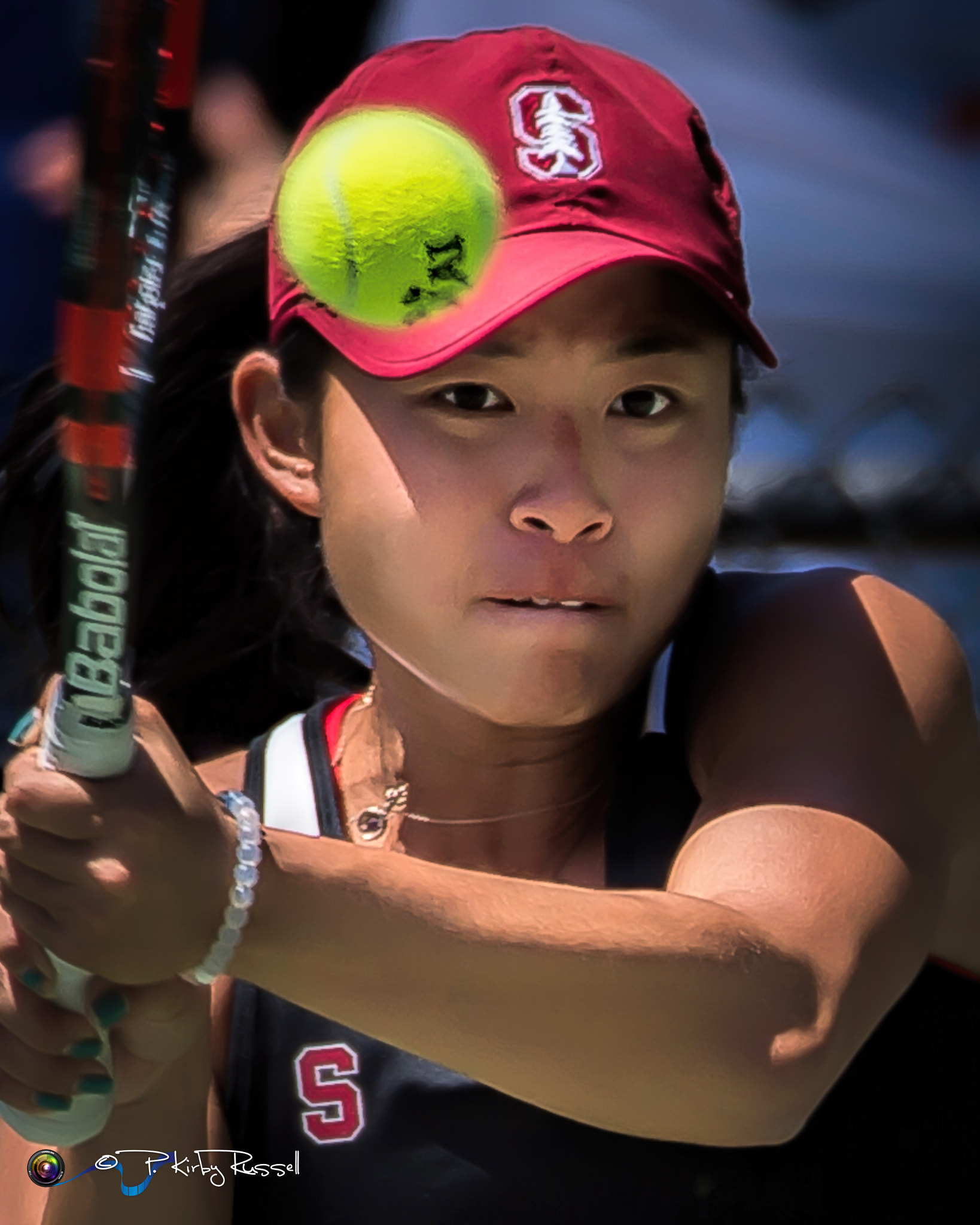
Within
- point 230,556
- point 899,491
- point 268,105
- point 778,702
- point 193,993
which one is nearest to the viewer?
point 193,993

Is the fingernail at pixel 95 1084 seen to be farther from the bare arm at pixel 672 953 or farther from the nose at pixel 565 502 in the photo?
the nose at pixel 565 502

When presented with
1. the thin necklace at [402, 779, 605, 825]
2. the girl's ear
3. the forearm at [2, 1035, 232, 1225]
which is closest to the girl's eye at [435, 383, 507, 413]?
the girl's ear

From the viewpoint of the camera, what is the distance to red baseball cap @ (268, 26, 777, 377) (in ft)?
2.97

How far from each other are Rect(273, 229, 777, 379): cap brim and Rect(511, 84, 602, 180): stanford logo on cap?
4cm

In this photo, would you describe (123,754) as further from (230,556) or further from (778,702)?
(230,556)

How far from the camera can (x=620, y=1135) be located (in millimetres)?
971

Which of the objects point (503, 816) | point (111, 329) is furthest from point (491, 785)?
point (111, 329)

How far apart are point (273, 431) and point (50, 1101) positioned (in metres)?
0.48

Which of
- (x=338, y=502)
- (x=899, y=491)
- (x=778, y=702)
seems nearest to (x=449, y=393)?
(x=338, y=502)

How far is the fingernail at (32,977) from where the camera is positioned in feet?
2.39

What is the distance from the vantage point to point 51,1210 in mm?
979

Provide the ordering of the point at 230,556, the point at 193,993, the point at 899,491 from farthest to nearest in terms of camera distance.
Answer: the point at 899,491 → the point at 230,556 → the point at 193,993

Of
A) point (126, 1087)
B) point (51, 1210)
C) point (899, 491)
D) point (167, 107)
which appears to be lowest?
point (899, 491)

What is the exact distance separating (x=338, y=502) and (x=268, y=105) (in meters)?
0.79
